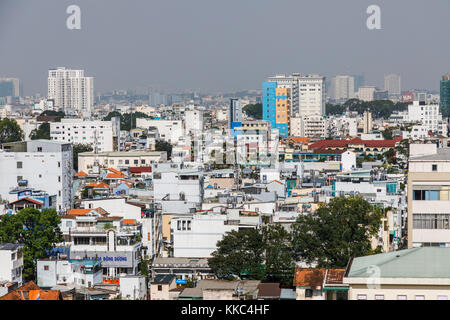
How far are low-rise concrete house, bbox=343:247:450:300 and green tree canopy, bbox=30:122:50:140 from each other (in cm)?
1445

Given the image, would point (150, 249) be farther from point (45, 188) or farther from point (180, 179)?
point (45, 188)

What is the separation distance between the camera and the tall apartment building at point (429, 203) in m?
3.90

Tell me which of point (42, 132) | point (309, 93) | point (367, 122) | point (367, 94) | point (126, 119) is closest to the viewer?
point (42, 132)

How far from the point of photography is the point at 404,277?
221cm

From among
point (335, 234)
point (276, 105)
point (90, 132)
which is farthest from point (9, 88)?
point (335, 234)

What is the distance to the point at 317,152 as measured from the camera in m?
14.7

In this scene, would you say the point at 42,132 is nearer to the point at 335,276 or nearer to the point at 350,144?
the point at 350,144

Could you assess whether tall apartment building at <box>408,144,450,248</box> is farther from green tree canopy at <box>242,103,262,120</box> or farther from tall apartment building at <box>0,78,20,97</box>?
green tree canopy at <box>242,103,262,120</box>

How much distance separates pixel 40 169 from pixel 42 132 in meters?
9.01

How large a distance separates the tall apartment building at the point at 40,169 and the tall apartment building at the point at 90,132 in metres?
6.97

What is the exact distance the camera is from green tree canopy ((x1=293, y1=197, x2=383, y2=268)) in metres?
4.25

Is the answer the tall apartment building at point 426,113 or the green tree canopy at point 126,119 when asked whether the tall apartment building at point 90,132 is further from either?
the tall apartment building at point 426,113
